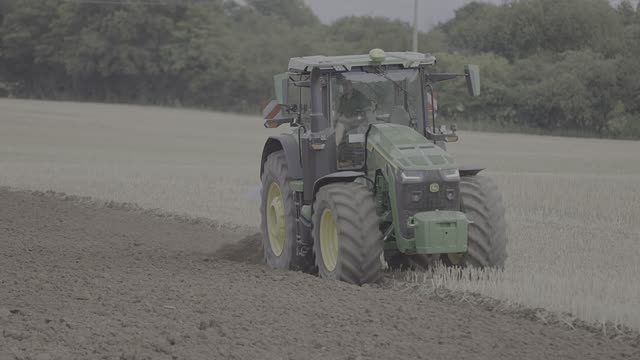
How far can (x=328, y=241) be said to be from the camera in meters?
10.2

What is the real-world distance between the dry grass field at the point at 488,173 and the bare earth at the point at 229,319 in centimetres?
75

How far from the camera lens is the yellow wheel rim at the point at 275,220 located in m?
11.5

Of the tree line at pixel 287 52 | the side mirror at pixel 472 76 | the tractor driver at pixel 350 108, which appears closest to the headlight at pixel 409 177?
the tractor driver at pixel 350 108

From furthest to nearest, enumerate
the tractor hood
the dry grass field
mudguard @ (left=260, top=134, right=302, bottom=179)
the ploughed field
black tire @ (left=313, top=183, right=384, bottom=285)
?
mudguard @ (left=260, top=134, right=302, bottom=179), the tractor hood, black tire @ (left=313, top=183, right=384, bottom=285), the dry grass field, the ploughed field

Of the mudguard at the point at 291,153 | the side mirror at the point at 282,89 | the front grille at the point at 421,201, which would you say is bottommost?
the front grille at the point at 421,201

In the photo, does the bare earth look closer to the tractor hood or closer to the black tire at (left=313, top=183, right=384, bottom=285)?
the black tire at (left=313, top=183, right=384, bottom=285)

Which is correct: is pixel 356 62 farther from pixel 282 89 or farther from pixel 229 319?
pixel 229 319

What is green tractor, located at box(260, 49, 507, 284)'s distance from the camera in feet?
31.6

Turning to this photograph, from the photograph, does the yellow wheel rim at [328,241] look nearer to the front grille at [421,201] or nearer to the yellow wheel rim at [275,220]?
the front grille at [421,201]

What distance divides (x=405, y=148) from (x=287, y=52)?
136ft

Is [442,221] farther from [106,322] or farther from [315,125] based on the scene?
[106,322]

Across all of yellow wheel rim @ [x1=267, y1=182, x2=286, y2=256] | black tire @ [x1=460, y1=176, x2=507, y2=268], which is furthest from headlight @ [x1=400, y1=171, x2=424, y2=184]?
yellow wheel rim @ [x1=267, y1=182, x2=286, y2=256]

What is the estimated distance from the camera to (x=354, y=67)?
10.6 meters

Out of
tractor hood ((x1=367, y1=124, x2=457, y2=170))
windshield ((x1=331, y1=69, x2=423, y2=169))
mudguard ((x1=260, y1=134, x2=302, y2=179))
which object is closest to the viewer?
tractor hood ((x1=367, y1=124, x2=457, y2=170))
